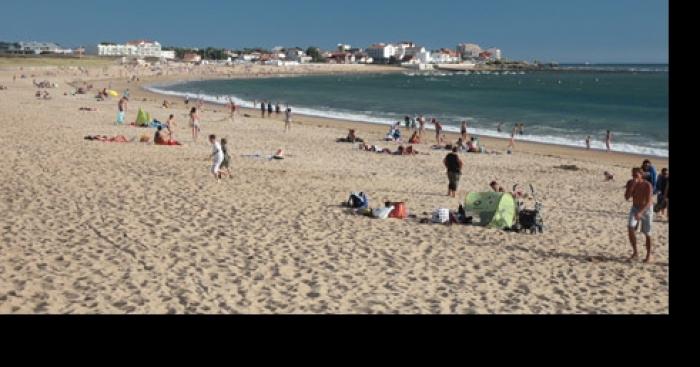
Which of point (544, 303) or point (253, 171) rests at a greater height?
point (253, 171)

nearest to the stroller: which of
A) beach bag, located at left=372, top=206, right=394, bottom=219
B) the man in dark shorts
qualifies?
beach bag, located at left=372, top=206, right=394, bottom=219

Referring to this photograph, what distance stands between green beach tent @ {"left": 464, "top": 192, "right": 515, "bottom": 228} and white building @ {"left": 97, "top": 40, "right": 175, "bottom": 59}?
169m

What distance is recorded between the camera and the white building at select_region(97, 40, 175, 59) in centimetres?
16725

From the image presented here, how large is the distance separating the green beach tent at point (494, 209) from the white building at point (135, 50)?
168836mm

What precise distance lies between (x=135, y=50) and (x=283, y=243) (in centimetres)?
17919

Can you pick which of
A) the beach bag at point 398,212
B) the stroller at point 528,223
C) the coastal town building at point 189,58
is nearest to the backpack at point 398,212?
the beach bag at point 398,212

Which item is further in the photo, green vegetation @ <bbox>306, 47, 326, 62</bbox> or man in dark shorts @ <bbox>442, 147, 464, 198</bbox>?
green vegetation @ <bbox>306, 47, 326, 62</bbox>

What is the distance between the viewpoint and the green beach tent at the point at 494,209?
8.62 metres

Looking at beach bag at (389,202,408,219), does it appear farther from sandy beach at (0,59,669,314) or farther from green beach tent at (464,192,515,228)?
green beach tent at (464,192,515,228)

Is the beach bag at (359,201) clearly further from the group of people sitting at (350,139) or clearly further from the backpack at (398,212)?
the group of people sitting at (350,139)
